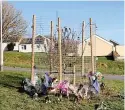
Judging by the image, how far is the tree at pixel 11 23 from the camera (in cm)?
4681

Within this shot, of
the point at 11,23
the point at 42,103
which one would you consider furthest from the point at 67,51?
the point at 11,23

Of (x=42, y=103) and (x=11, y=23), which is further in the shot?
(x=11, y=23)

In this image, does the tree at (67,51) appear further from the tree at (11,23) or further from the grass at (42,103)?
the tree at (11,23)

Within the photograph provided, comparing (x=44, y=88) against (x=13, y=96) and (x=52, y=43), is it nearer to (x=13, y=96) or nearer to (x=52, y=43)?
(x=13, y=96)

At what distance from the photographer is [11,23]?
48.2 metres

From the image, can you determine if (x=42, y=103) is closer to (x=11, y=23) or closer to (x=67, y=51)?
(x=67, y=51)

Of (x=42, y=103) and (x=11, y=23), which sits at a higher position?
(x=11, y=23)

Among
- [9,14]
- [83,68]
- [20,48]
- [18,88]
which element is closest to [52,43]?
[83,68]

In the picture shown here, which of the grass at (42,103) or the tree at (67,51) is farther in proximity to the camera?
the tree at (67,51)

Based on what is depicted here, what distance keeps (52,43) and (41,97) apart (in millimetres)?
3055

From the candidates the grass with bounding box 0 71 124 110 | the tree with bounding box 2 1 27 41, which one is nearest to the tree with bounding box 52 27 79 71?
the grass with bounding box 0 71 124 110

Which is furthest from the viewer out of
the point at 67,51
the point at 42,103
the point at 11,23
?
the point at 11,23

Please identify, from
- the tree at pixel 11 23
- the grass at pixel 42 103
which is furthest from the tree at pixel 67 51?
the tree at pixel 11 23

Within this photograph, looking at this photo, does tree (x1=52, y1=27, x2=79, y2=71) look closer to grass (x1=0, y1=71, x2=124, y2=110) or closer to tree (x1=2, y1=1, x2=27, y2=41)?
grass (x1=0, y1=71, x2=124, y2=110)
